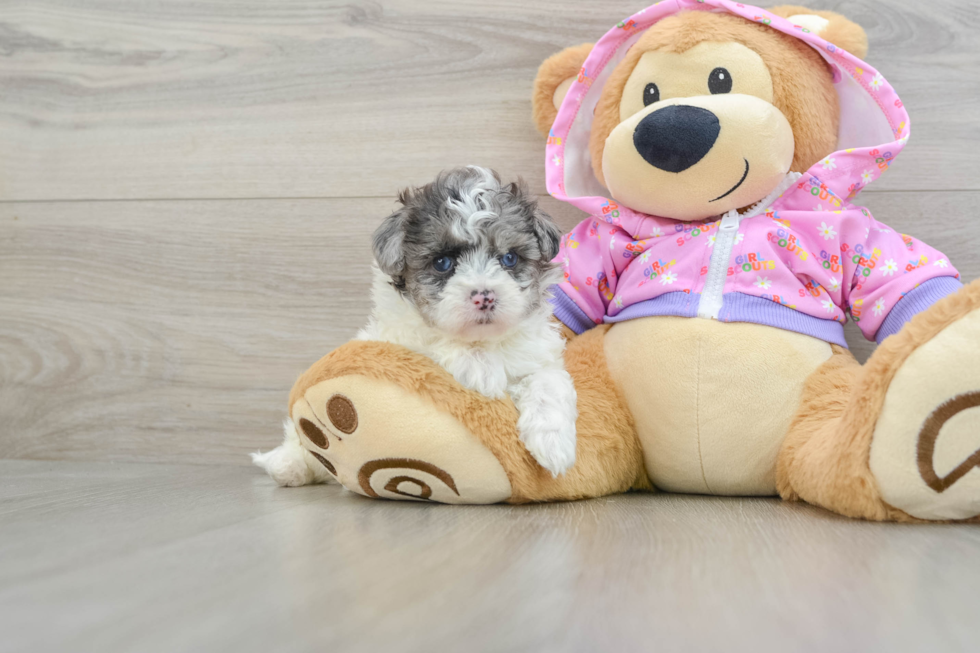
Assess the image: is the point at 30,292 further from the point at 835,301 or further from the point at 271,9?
the point at 835,301

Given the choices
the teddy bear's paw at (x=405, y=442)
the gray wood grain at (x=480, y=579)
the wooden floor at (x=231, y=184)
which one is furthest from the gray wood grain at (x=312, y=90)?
the gray wood grain at (x=480, y=579)

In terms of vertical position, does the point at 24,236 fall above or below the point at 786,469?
above

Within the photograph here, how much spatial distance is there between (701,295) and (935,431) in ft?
1.53

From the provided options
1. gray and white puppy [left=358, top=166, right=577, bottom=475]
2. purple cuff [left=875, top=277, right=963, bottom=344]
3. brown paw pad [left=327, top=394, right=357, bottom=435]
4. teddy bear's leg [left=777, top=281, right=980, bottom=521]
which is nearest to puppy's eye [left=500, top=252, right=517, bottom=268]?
gray and white puppy [left=358, top=166, right=577, bottom=475]

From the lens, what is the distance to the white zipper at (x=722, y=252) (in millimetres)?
1305

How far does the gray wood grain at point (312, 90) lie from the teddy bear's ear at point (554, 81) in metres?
0.13

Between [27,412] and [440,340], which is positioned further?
Answer: [27,412]

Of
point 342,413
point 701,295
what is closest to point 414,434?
point 342,413

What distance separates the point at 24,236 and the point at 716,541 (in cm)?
190

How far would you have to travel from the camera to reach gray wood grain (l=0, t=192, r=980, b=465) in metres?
1.78

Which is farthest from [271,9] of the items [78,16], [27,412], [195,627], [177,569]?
[195,627]

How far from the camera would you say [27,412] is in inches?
74.5

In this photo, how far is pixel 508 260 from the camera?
Result: 1.25 metres

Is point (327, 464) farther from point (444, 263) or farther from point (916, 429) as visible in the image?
point (916, 429)
